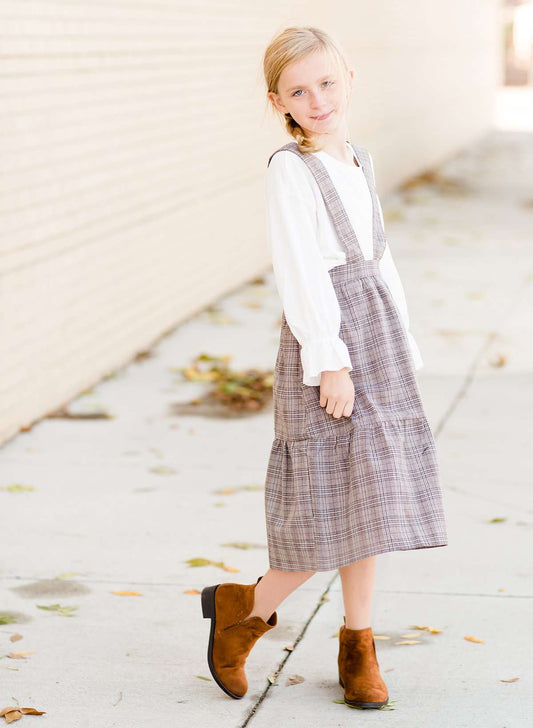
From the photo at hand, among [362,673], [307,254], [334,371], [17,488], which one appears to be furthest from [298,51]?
[17,488]

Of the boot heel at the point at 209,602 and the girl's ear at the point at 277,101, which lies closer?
the girl's ear at the point at 277,101

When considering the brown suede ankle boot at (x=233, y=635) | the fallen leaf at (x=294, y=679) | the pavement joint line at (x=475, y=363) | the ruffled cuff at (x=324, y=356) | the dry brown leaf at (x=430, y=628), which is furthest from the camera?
the pavement joint line at (x=475, y=363)

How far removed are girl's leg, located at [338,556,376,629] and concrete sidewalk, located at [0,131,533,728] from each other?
0.80 ft

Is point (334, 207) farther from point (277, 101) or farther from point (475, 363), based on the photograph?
point (475, 363)

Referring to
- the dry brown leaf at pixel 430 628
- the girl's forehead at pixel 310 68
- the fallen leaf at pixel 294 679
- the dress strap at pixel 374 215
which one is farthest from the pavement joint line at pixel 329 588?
the girl's forehead at pixel 310 68

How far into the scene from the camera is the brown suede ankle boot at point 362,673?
10.7 ft

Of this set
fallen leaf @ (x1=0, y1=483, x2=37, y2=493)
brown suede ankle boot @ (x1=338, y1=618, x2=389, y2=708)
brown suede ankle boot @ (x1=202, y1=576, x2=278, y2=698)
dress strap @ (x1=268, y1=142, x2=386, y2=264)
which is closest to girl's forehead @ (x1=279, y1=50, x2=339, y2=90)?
dress strap @ (x1=268, y1=142, x2=386, y2=264)

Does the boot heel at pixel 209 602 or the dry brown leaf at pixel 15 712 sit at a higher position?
the boot heel at pixel 209 602

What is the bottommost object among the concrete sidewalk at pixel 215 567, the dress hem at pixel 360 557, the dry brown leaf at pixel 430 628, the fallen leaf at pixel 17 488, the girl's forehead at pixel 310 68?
the dry brown leaf at pixel 430 628

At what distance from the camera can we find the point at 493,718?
3209 millimetres

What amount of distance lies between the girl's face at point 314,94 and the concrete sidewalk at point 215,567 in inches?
59.7

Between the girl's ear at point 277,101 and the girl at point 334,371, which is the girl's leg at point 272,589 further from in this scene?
the girl's ear at point 277,101

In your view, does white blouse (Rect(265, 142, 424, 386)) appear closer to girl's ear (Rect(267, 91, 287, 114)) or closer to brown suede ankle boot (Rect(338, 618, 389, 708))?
girl's ear (Rect(267, 91, 287, 114))

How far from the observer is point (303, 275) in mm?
3047
